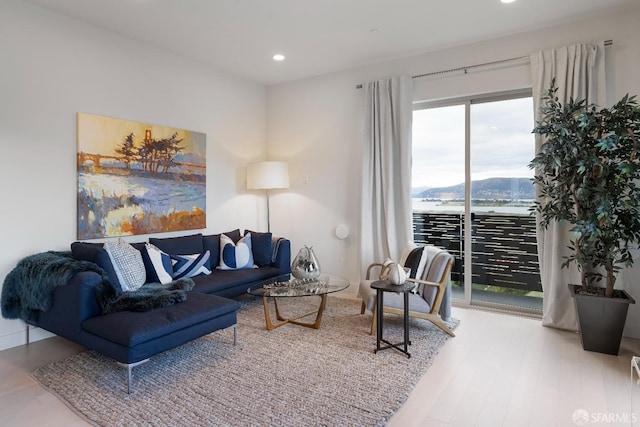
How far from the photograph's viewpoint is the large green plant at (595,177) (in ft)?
9.17

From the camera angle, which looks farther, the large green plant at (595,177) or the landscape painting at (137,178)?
the landscape painting at (137,178)

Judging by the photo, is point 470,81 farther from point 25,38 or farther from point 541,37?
point 25,38

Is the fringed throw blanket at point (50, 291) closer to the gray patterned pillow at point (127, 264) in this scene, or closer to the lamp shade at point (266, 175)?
the gray patterned pillow at point (127, 264)

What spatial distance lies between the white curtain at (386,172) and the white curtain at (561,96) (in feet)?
4.30

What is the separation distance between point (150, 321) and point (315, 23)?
2.95 meters

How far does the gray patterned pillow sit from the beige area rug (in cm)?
60

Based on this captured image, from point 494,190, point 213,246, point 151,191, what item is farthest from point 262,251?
point 494,190

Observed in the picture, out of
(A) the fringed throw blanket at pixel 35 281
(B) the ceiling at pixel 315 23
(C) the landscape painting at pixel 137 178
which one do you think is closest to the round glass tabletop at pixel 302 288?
(A) the fringed throw blanket at pixel 35 281

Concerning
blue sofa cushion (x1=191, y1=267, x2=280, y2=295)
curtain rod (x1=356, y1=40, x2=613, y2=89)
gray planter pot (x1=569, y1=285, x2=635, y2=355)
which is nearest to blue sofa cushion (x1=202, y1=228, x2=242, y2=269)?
blue sofa cushion (x1=191, y1=267, x2=280, y2=295)

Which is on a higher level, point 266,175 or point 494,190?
point 266,175

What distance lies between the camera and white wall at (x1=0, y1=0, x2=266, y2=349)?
2.98m

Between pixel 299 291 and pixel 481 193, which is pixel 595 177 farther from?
pixel 299 291

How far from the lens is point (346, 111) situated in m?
4.81

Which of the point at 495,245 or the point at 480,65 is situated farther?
the point at 495,245
